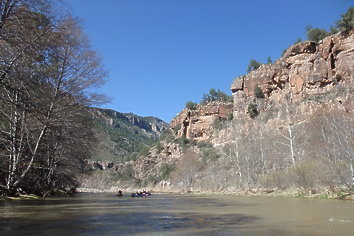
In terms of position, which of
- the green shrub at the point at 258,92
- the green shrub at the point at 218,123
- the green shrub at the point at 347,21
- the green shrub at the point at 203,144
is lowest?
the green shrub at the point at 203,144

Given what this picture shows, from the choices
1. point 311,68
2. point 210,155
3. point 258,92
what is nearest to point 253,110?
point 258,92

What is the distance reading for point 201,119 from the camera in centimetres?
12681

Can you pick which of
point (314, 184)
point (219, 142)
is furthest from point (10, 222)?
point (219, 142)

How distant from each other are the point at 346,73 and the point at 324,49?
10.2 meters

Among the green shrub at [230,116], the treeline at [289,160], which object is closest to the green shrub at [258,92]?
the treeline at [289,160]

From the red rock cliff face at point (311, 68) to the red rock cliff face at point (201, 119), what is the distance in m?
22.2

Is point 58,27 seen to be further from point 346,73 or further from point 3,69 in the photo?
point 346,73

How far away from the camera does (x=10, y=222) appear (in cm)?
859

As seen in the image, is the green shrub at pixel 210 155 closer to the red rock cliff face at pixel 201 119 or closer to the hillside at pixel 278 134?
the hillside at pixel 278 134

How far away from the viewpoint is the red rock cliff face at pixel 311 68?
74125mm

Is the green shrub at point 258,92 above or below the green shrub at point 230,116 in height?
above

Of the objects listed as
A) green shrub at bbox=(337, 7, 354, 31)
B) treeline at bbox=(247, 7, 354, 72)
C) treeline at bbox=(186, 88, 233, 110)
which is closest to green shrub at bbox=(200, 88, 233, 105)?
treeline at bbox=(186, 88, 233, 110)

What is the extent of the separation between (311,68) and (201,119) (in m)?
52.6

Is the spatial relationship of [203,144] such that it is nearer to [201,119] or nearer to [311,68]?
[201,119]
